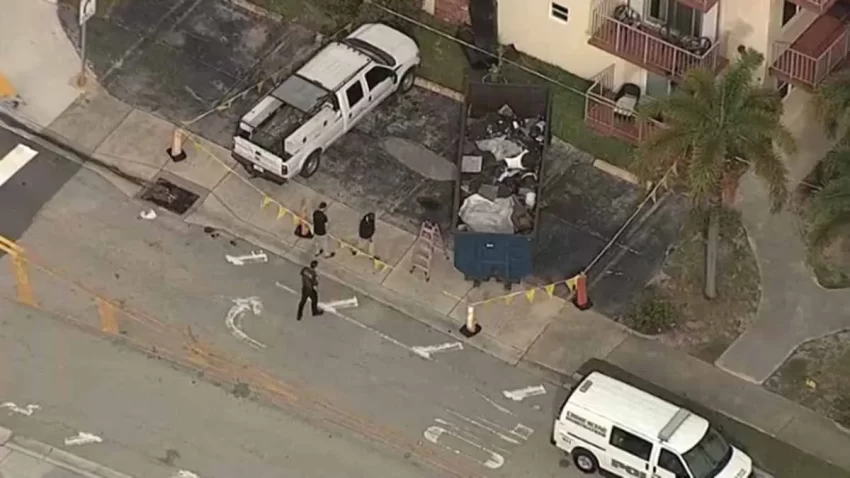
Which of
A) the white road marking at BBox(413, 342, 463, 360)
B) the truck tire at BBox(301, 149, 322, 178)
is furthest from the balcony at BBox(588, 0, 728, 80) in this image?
the white road marking at BBox(413, 342, 463, 360)

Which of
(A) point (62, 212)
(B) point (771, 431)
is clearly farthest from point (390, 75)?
(B) point (771, 431)

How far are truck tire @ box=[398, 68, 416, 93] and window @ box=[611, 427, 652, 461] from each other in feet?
41.5

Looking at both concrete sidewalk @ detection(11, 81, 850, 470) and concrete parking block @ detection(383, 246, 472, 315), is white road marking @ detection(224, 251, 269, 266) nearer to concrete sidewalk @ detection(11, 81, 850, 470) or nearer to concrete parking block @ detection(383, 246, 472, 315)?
concrete sidewalk @ detection(11, 81, 850, 470)

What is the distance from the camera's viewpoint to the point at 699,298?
46219mm

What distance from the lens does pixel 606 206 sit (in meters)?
48.5

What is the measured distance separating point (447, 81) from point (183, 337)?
10.3 meters

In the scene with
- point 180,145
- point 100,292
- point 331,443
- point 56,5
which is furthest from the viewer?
point 56,5

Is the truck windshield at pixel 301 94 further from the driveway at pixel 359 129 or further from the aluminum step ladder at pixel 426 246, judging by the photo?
the aluminum step ladder at pixel 426 246

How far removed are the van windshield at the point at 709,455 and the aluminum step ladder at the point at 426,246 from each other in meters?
8.06

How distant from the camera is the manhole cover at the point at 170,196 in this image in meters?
48.4

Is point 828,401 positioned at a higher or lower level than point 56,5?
lower

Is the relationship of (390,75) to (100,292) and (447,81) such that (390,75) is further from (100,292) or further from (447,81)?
(100,292)

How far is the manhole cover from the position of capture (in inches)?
1906

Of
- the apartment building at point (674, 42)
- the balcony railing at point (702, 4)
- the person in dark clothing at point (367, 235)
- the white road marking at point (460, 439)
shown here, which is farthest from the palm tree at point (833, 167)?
the person in dark clothing at point (367, 235)
